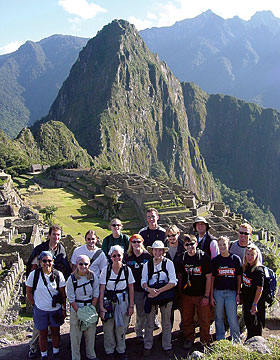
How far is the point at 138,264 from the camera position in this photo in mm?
8508

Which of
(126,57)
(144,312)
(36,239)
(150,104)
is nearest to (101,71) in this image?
(126,57)

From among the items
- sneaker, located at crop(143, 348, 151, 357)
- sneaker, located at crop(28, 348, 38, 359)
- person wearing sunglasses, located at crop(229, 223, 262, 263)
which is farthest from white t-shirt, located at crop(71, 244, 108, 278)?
person wearing sunglasses, located at crop(229, 223, 262, 263)

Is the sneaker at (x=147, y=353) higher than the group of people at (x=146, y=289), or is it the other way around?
the group of people at (x=146, y=289)

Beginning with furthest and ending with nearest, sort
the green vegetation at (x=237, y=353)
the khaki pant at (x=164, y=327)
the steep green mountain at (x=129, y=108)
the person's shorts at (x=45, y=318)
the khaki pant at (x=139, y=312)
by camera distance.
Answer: the steep green mountain at (x=129, y=108) < the khaki pant at (x=139, y=312) < the khaki pant at (x=164, y=327) < the person's shorts at (x=45, y=318) < the green vegetation at (x=237, y=353)

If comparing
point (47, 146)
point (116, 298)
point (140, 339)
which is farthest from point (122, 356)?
point (47, 146)

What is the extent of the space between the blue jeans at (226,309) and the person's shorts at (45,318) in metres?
3.24

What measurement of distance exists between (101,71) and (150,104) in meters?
26.1

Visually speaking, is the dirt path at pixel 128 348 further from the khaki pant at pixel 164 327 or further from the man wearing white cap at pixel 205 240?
the man wearing white cap at pixel 205 240

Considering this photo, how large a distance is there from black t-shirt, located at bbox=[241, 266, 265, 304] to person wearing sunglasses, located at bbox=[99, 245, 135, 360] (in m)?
2.26

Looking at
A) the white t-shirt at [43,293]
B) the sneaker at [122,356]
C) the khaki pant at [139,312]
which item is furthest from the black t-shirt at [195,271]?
the white t-shirt at [43,293]

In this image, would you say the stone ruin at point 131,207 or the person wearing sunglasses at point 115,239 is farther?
the stone ruin at point 131,207

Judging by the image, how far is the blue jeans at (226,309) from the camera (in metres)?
8.15

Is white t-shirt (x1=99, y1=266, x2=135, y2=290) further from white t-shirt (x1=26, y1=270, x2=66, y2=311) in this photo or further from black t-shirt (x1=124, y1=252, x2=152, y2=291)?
white t-shirt (x1=26, y1=270, x2=66, y2=311)

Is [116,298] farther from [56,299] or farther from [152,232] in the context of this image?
[152,232]
